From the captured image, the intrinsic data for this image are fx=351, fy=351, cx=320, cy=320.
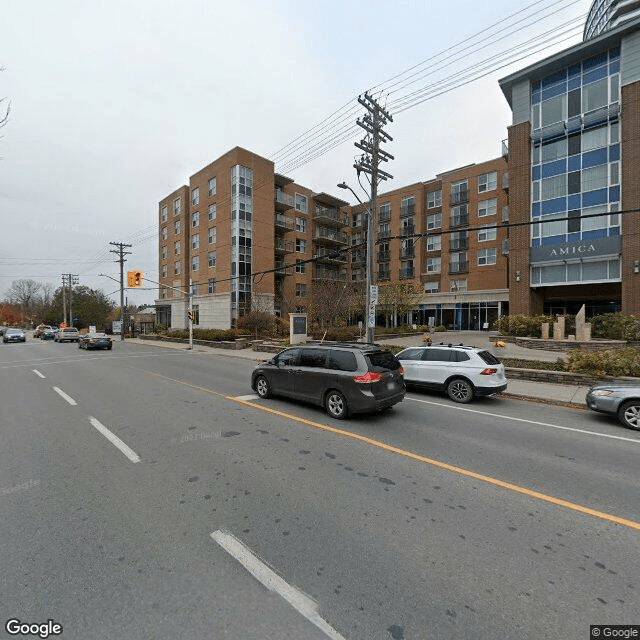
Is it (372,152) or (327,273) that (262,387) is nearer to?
(372,152)

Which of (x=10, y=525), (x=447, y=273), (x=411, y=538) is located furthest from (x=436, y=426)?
(x=447, y=273)

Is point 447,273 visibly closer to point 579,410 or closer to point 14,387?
point 579,410

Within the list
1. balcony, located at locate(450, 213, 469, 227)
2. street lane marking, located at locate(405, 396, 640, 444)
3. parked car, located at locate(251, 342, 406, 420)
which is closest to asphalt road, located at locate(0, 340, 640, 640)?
street lane marking, located at locate(405, 396, 640, 444)

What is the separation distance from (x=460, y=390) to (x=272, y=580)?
7.73m

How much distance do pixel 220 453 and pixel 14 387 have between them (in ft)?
31.7

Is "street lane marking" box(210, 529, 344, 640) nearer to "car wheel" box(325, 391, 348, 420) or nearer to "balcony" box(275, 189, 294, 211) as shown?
"car wheel" box(325, 391, 348, 420)

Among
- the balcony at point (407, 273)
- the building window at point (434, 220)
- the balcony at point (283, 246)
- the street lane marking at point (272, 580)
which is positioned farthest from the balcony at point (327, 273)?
the street lane marking at point (272, 580)

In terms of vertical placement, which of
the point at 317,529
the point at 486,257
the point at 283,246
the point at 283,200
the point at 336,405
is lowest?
the point at 317,529

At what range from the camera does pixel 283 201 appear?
4350 cm

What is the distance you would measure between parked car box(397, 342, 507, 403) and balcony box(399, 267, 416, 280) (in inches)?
1426

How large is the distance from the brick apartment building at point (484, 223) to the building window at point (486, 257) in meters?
0.14

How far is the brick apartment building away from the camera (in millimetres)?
22109

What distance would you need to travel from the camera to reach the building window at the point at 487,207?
38719 mm

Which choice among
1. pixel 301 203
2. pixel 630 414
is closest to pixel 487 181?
pixel 301 203
